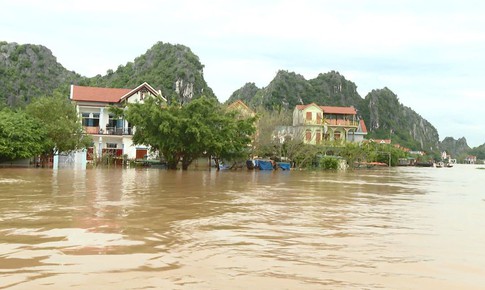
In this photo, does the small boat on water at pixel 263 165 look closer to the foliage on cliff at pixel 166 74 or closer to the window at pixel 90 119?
the window at pixel 90 119

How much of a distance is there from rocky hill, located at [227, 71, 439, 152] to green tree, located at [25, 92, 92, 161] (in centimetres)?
6452

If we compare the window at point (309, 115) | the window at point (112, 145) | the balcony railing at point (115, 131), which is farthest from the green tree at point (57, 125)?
the window at point (309, 115)

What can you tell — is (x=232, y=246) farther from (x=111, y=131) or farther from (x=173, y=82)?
(x=173, y=82)

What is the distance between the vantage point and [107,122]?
46.5 metres

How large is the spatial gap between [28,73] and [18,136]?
5158 cm

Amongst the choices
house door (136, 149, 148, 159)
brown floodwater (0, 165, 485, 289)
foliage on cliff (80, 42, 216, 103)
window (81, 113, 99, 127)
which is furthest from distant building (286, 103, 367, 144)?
A: brown floodwater (0, 165, 485, 289)

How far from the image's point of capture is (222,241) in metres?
7.04

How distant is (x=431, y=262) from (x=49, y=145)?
1218 inches

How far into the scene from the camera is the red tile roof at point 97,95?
45.9m

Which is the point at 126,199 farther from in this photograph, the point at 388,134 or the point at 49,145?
the point at 388,134

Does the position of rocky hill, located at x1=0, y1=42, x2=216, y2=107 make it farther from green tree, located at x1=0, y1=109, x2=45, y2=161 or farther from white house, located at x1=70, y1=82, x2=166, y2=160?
green tree, located at x1=0, y1=109, x2=45, y2=161

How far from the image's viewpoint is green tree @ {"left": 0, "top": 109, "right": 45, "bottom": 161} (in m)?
30.1

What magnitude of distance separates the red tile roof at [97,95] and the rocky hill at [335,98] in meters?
51.7

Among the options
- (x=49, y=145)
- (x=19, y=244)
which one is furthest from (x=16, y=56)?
(x=19, y=244)
